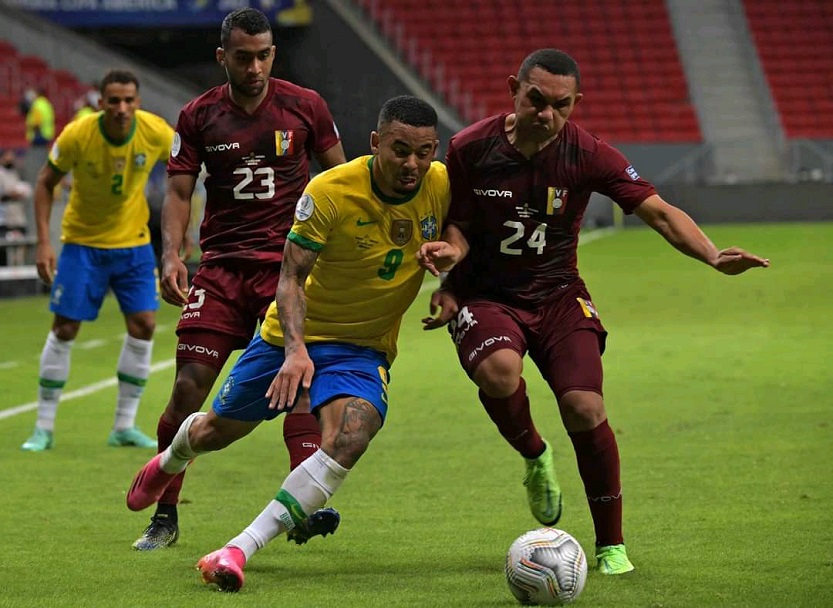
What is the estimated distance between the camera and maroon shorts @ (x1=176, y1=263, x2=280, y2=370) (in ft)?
22.5

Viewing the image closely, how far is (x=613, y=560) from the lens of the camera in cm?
596

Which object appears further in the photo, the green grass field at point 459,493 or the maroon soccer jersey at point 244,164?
the maroon soccer jersey at point 244,164

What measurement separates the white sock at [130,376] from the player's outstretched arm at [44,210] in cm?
66

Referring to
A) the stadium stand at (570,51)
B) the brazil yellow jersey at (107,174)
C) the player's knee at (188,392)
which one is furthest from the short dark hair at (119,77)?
the stadium stand at (570,51)

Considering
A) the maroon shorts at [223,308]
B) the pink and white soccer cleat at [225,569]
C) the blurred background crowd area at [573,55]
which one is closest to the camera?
the pink and white soccer cleat at [225,569]

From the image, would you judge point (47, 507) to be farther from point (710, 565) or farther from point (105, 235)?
point (710, 565)

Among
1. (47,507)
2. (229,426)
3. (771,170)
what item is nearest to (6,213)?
(47,507)

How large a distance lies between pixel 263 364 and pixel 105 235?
3.76m

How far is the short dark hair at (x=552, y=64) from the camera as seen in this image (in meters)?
6.02

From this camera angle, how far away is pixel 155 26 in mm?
32062

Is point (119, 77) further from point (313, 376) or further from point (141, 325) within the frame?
point (313, 376)

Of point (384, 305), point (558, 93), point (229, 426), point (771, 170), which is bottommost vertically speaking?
point (771, 170)

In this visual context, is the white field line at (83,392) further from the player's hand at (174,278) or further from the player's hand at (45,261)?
the player's hand at (174,278)

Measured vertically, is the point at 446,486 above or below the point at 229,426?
below
